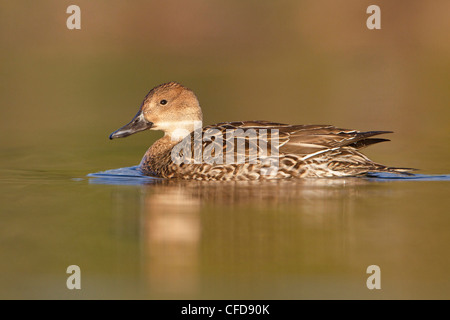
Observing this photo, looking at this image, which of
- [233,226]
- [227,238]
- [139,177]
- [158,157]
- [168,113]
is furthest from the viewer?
[168,113]

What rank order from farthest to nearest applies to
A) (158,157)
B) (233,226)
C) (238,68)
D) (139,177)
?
(238,68) → (158,157) → (139,177) → (233,226)

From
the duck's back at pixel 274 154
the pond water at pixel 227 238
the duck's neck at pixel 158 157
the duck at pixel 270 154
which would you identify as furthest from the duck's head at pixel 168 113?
the pond water at pixel 227 238

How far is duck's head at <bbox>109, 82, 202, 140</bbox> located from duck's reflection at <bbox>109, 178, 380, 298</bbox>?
125 cm

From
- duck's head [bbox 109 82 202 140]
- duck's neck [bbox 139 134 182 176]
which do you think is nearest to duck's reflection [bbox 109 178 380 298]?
duck's neck [bbox 139 134 182 176]

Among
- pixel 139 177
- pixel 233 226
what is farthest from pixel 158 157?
pixel 233 226

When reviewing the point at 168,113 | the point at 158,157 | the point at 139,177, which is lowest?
the point at 139,177

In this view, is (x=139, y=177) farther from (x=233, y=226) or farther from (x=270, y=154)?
(x=233, y=226)

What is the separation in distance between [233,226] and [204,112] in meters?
8.42

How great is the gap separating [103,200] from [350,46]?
51.0 feet

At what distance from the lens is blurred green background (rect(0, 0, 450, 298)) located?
621 cm

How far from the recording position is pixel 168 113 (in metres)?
10.2

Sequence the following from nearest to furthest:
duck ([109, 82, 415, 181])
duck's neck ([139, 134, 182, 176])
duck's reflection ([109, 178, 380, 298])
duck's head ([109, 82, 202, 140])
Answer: duck's reflection ([109, 178, 380, 298])
duck ([109, 82, 415, 181])
duck's neck ([139, 134, 182, 176])
duck's head ([109, 82, 202, 140])

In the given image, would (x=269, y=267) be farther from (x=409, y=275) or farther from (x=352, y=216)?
(x=352, y=216)

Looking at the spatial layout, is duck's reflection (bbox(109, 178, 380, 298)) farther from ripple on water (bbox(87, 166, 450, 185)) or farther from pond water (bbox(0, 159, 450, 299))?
ripple on water (bbox(87, 166, 450, 185))
